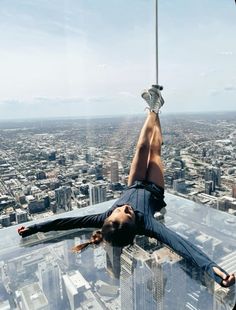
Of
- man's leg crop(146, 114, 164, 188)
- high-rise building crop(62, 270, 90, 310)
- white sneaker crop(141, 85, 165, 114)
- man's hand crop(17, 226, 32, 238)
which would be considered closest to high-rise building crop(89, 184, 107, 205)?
man's leg crop(146, 114, 164, 188)

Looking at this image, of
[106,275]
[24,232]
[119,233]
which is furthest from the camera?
[24,232]

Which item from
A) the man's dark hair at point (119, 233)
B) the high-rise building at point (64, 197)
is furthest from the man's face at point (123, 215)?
the high-rise building at point (64, 197)

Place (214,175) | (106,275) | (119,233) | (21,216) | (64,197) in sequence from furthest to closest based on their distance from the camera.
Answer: (214,175) → (64,197) → (21,216) → (119,233) → (106,275)

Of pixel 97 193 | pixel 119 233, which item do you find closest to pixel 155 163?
pixel 97 193

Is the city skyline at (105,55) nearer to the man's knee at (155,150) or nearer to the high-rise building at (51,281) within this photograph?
the man's knee at (155,150)

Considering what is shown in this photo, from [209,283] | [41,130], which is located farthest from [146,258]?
[41,130]

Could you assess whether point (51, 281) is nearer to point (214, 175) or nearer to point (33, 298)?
point (33, 298)
